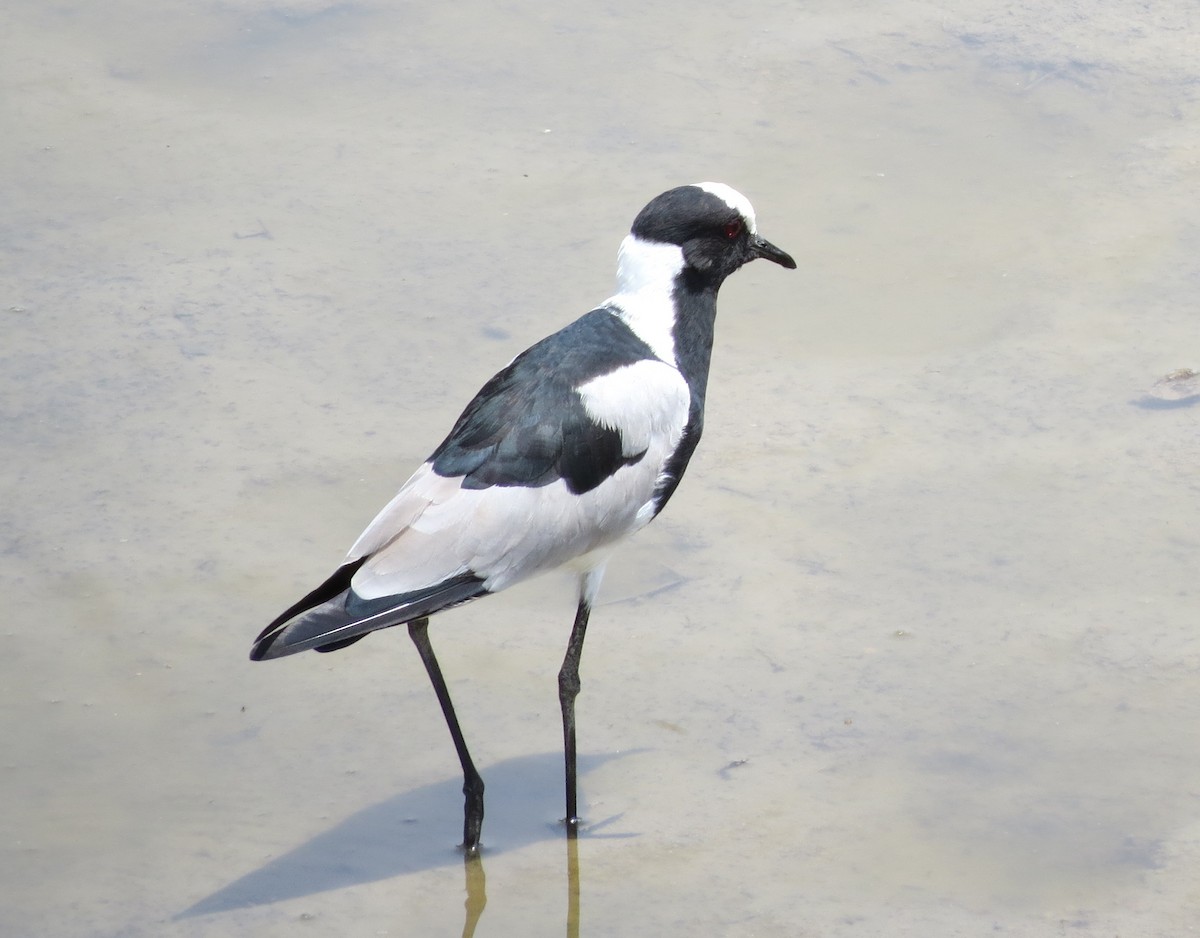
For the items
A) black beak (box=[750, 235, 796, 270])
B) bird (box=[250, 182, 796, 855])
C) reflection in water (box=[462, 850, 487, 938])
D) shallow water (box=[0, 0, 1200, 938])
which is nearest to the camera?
bird (box=[250, 182, 796, 855])

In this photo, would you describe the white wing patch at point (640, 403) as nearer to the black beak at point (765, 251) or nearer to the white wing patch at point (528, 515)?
the white wing patch at point (528, 515)

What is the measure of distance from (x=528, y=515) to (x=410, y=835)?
38.2 inches

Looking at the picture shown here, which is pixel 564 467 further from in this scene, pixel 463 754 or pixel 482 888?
pixel 482 888

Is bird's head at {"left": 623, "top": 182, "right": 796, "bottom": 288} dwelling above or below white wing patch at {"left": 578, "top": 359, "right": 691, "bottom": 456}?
above

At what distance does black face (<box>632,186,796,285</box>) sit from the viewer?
4.58 m

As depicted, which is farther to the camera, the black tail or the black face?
the black face

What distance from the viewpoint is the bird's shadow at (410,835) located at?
14.1 feet

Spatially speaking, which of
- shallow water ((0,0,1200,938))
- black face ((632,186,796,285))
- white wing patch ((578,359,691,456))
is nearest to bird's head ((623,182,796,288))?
black face ((632,186,796,285))

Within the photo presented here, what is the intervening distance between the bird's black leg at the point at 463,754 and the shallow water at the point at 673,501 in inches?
2.8

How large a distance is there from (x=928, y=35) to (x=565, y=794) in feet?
17.1

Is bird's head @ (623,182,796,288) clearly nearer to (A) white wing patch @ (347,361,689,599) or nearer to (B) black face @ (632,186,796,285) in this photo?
(B) black face @ (632,186,796,285)

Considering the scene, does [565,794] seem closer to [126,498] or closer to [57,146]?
[126,498]

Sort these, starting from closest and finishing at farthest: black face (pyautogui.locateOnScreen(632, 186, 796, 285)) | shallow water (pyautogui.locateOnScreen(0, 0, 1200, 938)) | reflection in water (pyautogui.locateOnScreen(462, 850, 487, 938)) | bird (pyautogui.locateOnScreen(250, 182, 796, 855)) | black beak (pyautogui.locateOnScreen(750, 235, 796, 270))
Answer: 1. bird (pyautogui.locateOnScreen(250, 182, 796, 855))
2. reflection in water (pyautogui.locateOnScreen(462, 850, 487, 938))
3. shallow water (pyautogui.locateOnScreen(0, 0, 1200, 938))
4. black face (pyautogui.locateOnScreen(632, 186, 796, 285))
5. black beak (pyautogui.locateOnScreen(750, 235, 796, 270))

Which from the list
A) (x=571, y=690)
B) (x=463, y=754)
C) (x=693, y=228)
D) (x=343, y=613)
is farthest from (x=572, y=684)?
(x=693, y=228)
